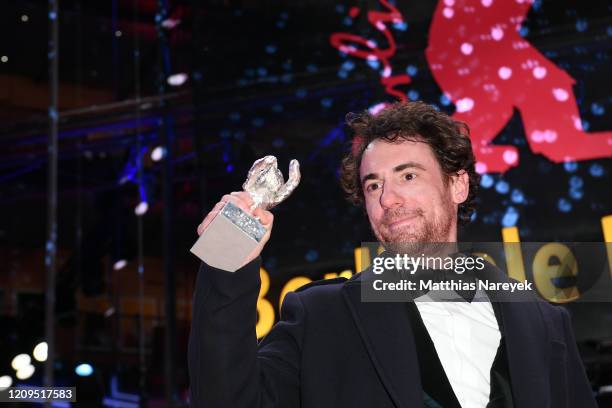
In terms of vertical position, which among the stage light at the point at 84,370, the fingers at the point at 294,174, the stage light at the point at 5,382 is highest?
the fingers at the point at 294,174

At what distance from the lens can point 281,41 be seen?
353 cm

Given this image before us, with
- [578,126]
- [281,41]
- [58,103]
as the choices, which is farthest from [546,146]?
[58,103]

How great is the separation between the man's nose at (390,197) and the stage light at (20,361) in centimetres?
234

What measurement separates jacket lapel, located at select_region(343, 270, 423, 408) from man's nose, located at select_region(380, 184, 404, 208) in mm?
159

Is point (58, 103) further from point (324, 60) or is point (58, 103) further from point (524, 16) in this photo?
point (524, 16)

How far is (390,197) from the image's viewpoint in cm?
139

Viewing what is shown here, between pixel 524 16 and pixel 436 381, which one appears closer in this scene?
pixel 436 381

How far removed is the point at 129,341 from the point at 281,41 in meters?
1.60

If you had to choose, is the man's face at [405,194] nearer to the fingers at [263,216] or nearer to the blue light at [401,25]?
the fingers at [263,216]

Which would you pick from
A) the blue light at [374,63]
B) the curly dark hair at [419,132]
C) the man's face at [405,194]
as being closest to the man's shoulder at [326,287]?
the man's face at [405,194]

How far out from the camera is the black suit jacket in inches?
42.8

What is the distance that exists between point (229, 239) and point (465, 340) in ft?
1.85

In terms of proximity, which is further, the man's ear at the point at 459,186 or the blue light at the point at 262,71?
the blue light at the point at 262,71

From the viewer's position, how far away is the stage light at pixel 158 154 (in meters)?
3.51
